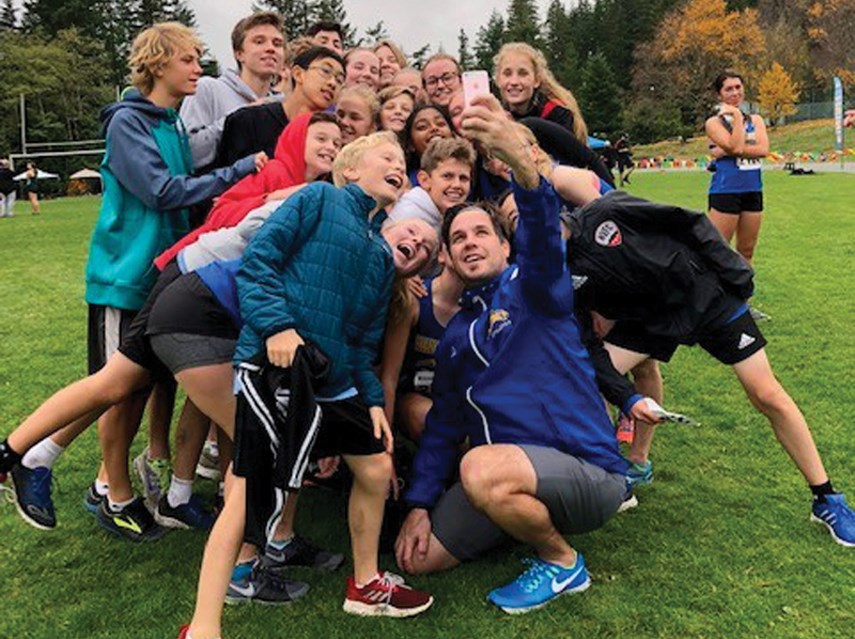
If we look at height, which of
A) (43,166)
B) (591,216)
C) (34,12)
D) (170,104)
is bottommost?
(591,216)

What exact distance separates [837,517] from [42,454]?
362 centimetres

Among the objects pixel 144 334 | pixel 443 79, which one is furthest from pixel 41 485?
pixel 443 79

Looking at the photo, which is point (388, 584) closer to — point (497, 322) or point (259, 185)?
point (497, 322)

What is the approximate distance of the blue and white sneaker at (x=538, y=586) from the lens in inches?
124

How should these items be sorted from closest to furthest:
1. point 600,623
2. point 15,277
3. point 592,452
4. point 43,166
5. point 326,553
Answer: point 600,623
point 592,452
point 326,553
point 15,277
point 43,166

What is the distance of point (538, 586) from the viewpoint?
10.5 feet

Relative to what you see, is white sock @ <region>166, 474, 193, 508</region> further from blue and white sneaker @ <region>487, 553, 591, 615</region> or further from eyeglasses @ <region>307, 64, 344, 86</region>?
eyeglasses @ <region>307, 64, 344, 86</region>

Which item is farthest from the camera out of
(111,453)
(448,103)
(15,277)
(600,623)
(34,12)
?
(34,12)

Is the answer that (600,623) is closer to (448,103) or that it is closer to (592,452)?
(592,452)

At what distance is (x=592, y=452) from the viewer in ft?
10.9

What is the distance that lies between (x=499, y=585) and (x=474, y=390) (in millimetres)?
834

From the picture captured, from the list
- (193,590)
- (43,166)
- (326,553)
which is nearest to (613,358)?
(326,553)

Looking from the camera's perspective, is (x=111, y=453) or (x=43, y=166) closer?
(x=111, y=453)

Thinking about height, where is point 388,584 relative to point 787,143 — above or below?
below
